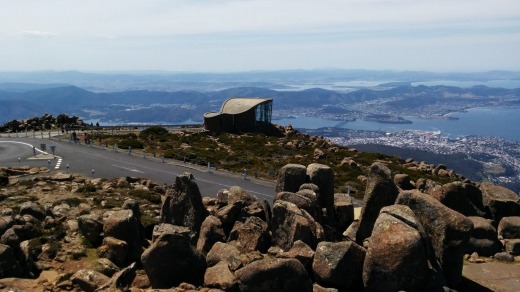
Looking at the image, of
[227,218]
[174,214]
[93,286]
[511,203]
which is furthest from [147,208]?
[511,203]

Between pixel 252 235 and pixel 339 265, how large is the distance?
4295 mm

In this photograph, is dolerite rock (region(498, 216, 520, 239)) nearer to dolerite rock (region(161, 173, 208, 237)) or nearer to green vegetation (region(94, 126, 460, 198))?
dolerite rock (region(161, 173, 208, 237))

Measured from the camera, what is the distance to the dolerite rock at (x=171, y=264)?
16.5m

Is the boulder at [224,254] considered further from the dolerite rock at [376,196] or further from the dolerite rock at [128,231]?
the dolerite rock at [376,196]

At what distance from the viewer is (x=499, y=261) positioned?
20.3 m

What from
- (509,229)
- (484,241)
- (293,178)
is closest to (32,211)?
(293,178)

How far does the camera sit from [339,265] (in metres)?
15.3

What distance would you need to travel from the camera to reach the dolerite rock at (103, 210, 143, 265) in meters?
20.5

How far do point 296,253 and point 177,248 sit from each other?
4.29 meters

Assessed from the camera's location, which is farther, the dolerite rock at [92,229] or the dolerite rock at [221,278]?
the dolerite rock at [92,229]

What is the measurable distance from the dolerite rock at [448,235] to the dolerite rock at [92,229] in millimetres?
14416

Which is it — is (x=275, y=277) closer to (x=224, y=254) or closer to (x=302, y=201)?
(x=224, y=254)

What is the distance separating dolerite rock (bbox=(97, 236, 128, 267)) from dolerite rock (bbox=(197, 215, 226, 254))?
338 centimetres

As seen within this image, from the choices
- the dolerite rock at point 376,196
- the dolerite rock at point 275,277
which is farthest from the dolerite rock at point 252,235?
the dolerite rock at point 376,196
